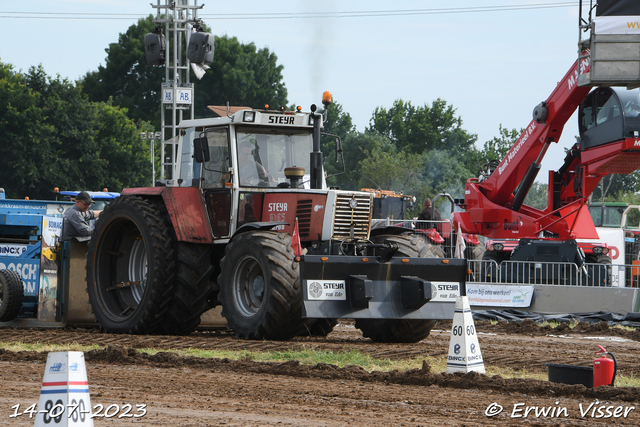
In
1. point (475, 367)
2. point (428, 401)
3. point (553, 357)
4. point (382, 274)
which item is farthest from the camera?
point (382, 274)

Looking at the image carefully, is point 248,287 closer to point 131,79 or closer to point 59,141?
point 59,141

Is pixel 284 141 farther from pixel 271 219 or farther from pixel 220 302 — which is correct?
pixel 220 302

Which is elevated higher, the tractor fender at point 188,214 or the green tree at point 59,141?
the green tree at point 59,141

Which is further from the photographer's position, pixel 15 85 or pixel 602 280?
pixel 15 85

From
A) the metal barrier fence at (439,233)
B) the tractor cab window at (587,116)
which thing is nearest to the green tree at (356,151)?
the metal barrier fence at (439,233)

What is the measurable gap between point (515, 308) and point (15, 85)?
4250 cm

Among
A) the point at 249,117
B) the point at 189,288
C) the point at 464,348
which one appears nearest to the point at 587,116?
the point at 249,117

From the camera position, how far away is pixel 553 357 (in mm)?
9477

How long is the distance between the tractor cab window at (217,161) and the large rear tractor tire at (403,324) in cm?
219

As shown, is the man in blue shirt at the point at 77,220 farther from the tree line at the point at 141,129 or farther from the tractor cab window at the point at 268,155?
the tree line at the point at 141,129

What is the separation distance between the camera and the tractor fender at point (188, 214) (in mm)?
11273

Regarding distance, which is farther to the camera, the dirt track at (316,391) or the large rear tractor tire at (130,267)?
the large rear tractor tire at (130,267)

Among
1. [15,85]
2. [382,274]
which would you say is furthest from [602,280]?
[15,85]

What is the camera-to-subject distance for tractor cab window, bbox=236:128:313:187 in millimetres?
11062
